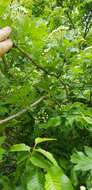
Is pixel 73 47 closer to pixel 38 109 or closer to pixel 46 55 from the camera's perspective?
pixel 46 55

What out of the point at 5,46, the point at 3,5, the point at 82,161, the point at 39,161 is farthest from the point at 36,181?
the point at 3,5

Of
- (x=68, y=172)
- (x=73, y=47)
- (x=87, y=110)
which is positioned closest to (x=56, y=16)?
(x=73, y=47)

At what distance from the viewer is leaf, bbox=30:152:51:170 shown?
5.12ft

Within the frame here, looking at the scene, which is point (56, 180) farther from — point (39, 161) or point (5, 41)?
point (5, 41)

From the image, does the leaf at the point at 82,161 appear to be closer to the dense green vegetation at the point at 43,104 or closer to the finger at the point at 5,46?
the dense green vegetation at the point at 43,104

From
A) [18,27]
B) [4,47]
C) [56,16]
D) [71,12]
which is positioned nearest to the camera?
[4,47]

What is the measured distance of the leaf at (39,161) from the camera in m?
1.56

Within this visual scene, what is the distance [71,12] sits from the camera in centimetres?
383

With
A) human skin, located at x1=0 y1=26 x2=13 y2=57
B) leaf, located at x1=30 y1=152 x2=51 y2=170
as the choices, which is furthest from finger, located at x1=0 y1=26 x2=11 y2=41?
leaf, located at x1=30 y1=152 x2=51 y2=170

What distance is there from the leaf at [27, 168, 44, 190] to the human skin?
0.48 metres

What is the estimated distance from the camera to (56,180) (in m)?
1.53

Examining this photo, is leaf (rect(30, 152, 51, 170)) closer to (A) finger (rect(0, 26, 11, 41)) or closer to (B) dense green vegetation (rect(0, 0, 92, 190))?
(B) dense green vegetation (rect(0, 0, 92, 190))

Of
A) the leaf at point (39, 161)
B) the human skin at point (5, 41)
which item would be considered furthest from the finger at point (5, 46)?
the leaf at point (39, 161)

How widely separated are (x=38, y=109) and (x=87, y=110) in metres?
0.30
